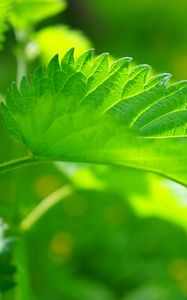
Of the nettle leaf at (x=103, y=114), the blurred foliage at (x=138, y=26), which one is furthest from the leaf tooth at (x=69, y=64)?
the blurred foliage at (x=138, y=26)

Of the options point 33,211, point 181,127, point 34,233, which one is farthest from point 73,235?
point 181,127

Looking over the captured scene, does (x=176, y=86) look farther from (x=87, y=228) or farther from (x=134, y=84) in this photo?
(x=87, y=228)

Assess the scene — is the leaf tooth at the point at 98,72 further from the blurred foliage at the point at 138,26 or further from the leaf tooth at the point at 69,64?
the blurred foliage at the point at 138,26

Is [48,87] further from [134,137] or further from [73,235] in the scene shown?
[73,235]

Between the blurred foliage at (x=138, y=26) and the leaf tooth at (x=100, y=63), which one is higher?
the blurred foliage at (x=138, y=26)

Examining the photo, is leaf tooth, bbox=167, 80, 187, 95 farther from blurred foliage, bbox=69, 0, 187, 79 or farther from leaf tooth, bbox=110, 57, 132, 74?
blurred foliage, bbox=69, 0, 187, 79

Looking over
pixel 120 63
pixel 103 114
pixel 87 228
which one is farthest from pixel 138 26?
pixel 103 114
